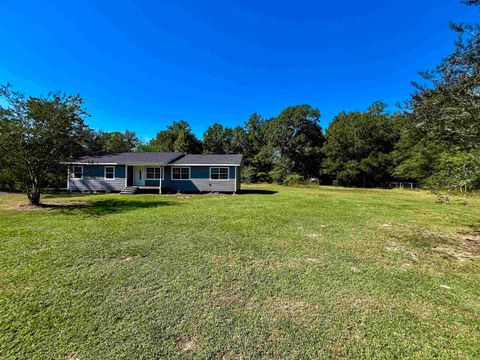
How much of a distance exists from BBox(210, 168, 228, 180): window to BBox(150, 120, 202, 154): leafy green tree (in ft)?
81.3

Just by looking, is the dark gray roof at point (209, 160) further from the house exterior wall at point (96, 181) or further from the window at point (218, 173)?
the house exterior wall at point (96, 181)

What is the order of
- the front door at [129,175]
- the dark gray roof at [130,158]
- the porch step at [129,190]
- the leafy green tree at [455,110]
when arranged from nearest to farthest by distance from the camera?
the leafy green tree at [455,110] < the porch step at [129,190] < the dark gray roof at [130,158] < the front door at [129,175]

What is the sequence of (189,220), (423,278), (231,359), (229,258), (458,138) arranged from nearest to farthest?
1. (231,359)
2. (423,278)
3. (229,258)
4. (458,138)
5. (189,220)

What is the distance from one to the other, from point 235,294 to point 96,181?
748 inches

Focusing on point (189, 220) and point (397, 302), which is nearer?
point (397, 302)

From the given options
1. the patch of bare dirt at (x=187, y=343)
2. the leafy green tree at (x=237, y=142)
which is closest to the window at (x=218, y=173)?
the patch of bare dirt at (x=187, y=343)

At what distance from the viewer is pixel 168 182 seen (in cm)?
1845

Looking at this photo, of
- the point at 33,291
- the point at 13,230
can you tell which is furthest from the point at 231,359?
the point at 13,230

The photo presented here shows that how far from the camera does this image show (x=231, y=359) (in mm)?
2221

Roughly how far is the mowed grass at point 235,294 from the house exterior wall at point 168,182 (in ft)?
38.0

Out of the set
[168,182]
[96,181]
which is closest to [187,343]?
[168,182]

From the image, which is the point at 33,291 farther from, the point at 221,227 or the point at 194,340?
the point at 221,227

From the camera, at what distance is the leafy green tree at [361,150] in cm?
3397

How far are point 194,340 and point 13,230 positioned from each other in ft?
23.4
